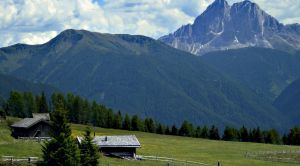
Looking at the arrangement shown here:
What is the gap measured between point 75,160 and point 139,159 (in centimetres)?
2659

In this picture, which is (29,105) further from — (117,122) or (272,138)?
(272,138)

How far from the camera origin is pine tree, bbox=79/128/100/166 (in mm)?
63562

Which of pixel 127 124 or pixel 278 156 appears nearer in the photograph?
pixel 278 156

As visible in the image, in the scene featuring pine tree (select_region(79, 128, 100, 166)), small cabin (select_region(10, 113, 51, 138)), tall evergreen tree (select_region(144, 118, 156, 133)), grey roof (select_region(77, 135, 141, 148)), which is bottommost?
pine tree (select_region(79, 128, 100, 166))

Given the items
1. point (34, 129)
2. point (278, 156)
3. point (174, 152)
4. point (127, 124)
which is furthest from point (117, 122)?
point (278, 156)

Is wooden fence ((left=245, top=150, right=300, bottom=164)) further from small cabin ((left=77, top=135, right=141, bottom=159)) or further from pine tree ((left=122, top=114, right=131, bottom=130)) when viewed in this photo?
pine tree ((left=122, top=114, right=131, bottom=130))

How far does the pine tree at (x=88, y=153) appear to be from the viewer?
209 feet

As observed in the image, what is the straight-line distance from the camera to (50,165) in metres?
62.3

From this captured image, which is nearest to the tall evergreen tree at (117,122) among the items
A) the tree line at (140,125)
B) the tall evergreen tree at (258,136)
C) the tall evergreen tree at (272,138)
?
the tree line at (140,125)

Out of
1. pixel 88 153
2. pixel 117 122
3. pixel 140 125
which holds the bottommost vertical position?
pixel 88 153

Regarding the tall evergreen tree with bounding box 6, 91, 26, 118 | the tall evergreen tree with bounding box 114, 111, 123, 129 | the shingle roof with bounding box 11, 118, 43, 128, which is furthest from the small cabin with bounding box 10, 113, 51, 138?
the tall evergreen tree with bounding box 6, 91, 26, 118

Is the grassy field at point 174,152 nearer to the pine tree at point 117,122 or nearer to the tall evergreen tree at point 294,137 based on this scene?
the tall evergreen tree at point 294,137

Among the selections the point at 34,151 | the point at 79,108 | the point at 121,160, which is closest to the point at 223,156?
the point at 121,160

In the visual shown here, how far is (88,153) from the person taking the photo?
213 ft
